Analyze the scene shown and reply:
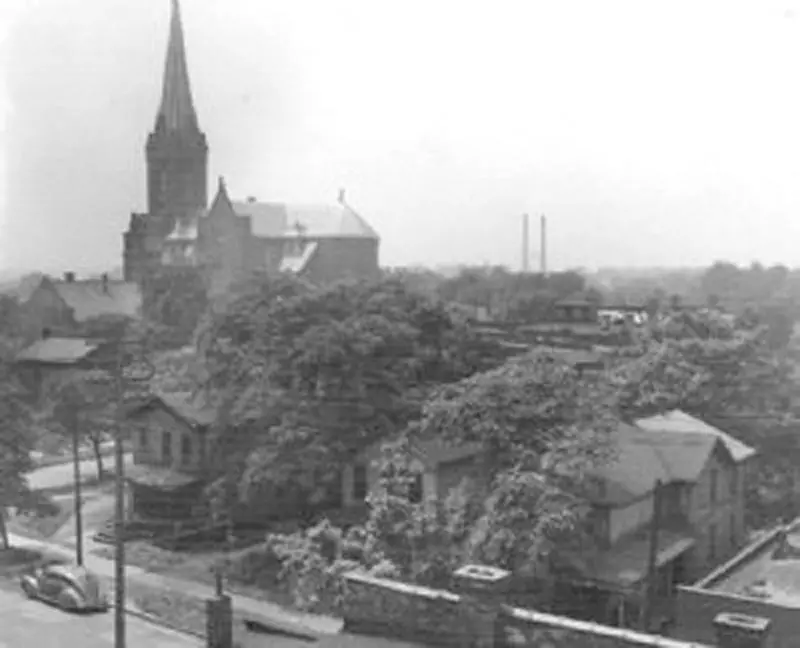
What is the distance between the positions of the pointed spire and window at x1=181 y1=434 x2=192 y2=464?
5195cm

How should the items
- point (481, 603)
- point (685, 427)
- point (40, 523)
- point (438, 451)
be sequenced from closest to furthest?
point (481, 603) < point (438, 451) < point (685, 427) < point (40, 523)

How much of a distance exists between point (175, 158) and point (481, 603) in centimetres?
8156

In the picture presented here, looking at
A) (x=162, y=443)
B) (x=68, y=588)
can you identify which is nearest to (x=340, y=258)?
(x=162, y=443)

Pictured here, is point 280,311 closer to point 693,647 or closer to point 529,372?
point 529,372

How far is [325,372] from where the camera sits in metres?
33.3

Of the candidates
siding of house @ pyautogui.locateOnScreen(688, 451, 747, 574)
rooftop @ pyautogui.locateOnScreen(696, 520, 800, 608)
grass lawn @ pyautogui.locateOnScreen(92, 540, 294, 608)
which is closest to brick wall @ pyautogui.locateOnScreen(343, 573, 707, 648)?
rooftop @ pyautogui.locateOnScreen(696, 520, 800, 608)

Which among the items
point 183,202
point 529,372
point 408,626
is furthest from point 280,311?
point 183,202

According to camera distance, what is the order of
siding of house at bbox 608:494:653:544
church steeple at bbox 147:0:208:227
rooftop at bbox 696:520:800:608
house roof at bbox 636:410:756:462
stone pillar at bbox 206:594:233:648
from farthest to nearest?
church steeple at bbox 147:0:208:227
house roof at bbox 636:410:756:462
siding of house at bbox 608:494:653:544
stone pillar at bbox 206:594:233:648
rooftop at bbox 696:520:800:608

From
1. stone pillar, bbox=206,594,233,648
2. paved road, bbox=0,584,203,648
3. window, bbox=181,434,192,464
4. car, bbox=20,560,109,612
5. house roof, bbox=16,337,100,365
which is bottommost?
paved road, bbox=0,584,203,648

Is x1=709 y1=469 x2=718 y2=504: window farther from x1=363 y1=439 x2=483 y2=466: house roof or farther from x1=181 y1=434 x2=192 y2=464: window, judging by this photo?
x1=181 y1=434 x2=192 y2=464: window

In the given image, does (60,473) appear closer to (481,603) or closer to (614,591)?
(614,591)

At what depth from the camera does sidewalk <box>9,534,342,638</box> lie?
26.0 metres

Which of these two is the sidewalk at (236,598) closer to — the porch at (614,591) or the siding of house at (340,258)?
the porch at (614,591)

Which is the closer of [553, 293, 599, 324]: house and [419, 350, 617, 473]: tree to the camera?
[419, 350, 617, 473]: tree
